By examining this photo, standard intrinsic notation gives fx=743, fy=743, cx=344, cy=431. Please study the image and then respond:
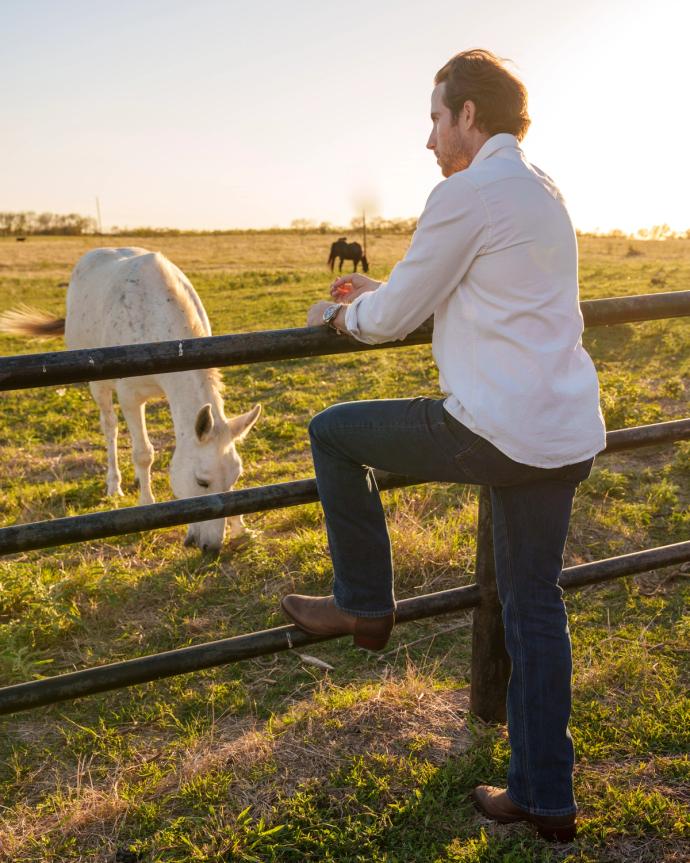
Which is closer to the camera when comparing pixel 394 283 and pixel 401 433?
pixel 394 283

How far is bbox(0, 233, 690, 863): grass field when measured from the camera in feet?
7.46

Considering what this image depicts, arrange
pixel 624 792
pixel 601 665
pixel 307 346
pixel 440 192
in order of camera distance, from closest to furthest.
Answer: pixel 440 192 → pixel 307 346 → pixel 624 792 → pixel 601 665

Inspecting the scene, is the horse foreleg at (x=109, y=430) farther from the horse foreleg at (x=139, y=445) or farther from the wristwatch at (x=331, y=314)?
the wristwatch at (x=331, y=314)

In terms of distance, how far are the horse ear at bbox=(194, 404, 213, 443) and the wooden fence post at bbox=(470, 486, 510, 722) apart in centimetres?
244

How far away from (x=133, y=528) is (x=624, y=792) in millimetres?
1763

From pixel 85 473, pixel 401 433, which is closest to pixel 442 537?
pixel 401 433

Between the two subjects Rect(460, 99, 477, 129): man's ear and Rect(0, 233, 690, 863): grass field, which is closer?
Rect(460, 99, 477, 129): man's ear

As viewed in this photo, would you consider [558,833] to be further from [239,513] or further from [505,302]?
[505,302]

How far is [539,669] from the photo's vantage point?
2.11 meters

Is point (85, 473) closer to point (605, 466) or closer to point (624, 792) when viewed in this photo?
point (605, 466)

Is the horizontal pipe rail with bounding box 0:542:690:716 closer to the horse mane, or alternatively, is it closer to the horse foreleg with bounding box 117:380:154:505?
the horse mane

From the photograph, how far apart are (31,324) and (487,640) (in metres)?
6.80

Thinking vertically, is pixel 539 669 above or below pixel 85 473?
above

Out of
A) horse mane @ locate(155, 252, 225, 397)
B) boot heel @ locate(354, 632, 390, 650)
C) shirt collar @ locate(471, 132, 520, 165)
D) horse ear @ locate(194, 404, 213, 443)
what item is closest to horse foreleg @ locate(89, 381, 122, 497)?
horse mane @ locate(155, 252, 225, 397)
